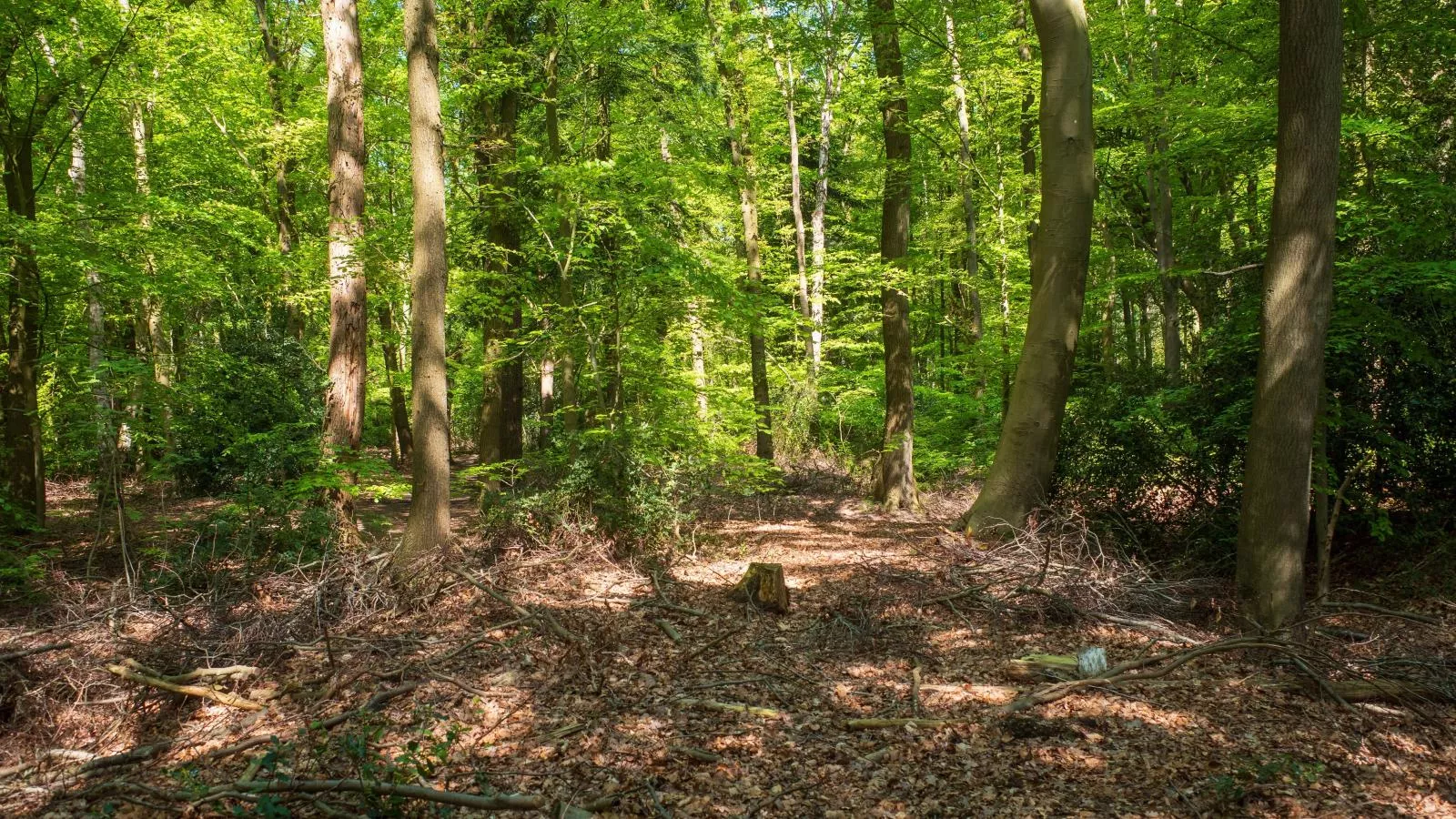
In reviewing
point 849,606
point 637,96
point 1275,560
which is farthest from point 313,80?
point 1275,560

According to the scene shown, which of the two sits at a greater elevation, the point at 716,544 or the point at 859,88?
the point at 859,88

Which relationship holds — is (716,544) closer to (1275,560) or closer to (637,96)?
(1275,560)

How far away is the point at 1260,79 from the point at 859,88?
23.3ft

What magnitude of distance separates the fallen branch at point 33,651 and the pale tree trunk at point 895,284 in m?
9.78

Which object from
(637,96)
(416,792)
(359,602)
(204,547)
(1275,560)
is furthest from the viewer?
(637,96)

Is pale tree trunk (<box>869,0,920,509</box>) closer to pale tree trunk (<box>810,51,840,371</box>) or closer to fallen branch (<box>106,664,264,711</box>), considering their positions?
pale tree trunk (<box>810,51,840,371</box>)

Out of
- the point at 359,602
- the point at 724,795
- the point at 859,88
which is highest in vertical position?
the point at 859,88

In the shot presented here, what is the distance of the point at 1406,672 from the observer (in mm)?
4969

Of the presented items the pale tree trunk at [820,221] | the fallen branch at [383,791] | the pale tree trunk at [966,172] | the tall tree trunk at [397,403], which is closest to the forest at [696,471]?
the fallen branch at [383,791]

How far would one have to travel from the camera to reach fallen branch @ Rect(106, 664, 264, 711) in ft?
16.6

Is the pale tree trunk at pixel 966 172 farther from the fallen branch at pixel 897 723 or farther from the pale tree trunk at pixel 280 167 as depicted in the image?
the pale tree trunk at pixel 280 167

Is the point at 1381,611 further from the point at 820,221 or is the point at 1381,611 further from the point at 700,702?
the point at 820,221

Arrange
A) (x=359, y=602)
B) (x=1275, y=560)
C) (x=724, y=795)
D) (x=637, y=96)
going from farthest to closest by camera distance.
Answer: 1. (x=637, y=96)
2. (x=359, y=602)
3. (x=1275, y=560)
4. (x=724, y=795)

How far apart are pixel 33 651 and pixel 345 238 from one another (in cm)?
495
